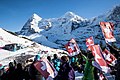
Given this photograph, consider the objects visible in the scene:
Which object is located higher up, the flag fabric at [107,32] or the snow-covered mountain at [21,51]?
the snow-covered mountain at [21,51]

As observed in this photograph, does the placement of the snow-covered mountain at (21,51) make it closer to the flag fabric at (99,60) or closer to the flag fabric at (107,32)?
the flag fabric at (107,32)

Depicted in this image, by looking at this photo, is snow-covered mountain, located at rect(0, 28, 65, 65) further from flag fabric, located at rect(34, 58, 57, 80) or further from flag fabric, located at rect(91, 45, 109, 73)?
flag fabric, located at rect(91, 45, 109, 73)

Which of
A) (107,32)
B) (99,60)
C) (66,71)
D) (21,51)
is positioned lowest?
(66,71)

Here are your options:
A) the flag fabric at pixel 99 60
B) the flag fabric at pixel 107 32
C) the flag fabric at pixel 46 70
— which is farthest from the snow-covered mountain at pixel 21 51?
the flag fabric at pixel 99 60

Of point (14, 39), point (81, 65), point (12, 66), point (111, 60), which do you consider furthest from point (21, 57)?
point (14, 39)

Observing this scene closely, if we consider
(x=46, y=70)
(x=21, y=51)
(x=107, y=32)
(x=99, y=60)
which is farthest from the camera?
(x=21, y=51)

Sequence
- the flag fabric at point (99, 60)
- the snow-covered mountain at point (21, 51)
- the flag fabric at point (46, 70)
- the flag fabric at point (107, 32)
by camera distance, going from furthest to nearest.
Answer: the snow-covered mountain at point (21, 51) → the flag fabric at point (107, 32) → the flag fabric at point (46, 70) → the flag fabric at point (99, 60)

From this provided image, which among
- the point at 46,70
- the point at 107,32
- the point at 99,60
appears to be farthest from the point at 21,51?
the point at 99,60

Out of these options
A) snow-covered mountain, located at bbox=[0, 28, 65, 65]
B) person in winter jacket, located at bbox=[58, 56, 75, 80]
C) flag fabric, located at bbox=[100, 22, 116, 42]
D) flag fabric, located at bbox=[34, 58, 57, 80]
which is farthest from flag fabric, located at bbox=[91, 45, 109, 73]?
snow-covered mountain, located at bbox=[0, 28, 65, 65]

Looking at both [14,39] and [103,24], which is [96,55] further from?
[14,39]

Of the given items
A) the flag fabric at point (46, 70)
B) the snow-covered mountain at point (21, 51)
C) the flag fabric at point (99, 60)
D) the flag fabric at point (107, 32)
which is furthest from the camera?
the snow-covered mountain at point (21, 51)

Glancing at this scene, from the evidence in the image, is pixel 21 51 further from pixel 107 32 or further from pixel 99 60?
pixel 99 60

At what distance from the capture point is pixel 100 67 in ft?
26.6

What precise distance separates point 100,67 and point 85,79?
0.54 meters
